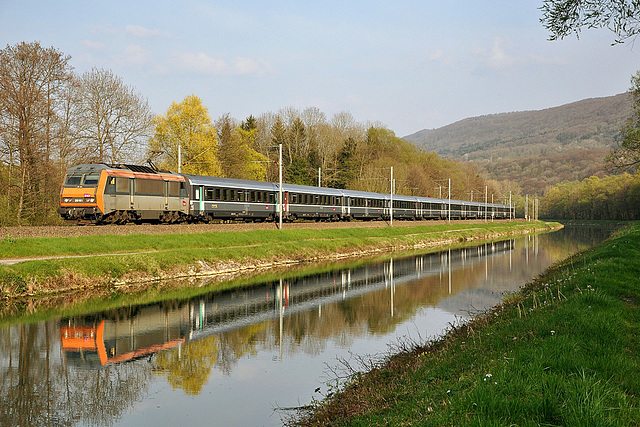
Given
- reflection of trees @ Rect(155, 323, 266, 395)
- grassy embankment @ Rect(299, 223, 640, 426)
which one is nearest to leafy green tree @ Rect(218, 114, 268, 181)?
reflection of trees @ Rect(155, 323, 266, 395)

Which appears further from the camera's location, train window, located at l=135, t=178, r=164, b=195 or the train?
train window, located at l=135, t=178, r=164, b=195

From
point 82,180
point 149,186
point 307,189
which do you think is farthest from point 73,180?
point 307,189

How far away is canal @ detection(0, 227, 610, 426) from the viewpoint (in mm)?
9562

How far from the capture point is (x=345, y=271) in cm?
3069

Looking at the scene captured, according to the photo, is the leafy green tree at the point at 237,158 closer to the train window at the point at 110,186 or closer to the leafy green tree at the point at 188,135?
the leafy green tree at the point at 188,135

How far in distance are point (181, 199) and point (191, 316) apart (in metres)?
18.8

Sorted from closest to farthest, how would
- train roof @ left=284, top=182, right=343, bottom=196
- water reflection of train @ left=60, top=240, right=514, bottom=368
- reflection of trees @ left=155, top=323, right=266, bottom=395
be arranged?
reflection of trees @ left=155, top=323, right=266, bottom=395, water reflection of train @ left=60, top=240, right=514, bottom=368, train roof @ left=284, top=182, right=343, bottom=196

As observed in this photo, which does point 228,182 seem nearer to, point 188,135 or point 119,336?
point 188,135

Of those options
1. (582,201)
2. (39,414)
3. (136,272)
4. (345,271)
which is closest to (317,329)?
(39,414)

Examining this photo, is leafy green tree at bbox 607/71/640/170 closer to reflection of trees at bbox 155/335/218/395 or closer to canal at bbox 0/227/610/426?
canal at bbox 0/227/610/426

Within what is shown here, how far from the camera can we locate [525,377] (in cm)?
595

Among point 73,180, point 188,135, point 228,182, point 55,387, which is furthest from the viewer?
point 188,135

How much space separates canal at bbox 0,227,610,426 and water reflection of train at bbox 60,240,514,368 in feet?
0.15

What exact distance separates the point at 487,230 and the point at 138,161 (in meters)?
50.2
